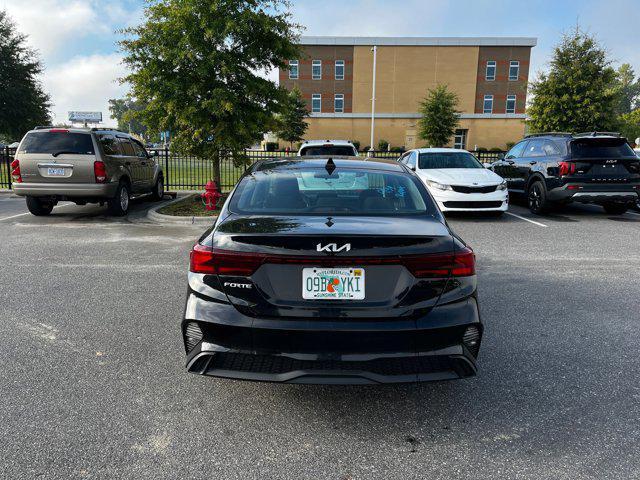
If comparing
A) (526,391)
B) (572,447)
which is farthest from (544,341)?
(572,447)

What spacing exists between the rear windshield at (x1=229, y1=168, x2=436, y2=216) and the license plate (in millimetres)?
521

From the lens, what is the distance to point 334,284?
275 cm

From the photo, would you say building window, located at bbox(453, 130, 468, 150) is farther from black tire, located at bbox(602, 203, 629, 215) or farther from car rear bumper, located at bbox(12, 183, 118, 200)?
car rear bumper, located at bbox(12, 183, 118, 200)

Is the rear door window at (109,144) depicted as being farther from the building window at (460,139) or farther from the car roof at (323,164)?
the building window at (460,139)

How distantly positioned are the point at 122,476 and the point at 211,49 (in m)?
10.8

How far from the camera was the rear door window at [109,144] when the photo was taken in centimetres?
1061

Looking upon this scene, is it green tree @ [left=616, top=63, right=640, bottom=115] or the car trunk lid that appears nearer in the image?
the car trunk lid

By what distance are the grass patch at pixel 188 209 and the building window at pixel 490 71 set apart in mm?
49562

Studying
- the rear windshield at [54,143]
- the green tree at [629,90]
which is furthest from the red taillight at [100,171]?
the green tree at [629,90]

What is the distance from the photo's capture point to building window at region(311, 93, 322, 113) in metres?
54.8

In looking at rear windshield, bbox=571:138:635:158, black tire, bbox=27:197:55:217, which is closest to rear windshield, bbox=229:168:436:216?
rear windshield, bbox=571:138:635:158

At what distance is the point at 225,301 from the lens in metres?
2.81

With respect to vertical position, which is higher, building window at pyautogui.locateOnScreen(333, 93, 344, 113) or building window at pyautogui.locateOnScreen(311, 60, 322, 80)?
building window at pyautogui.locateOnScreen(311, 60, 322, 80)

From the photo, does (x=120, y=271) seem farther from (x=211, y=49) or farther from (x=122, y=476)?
(x=211, y=49)
